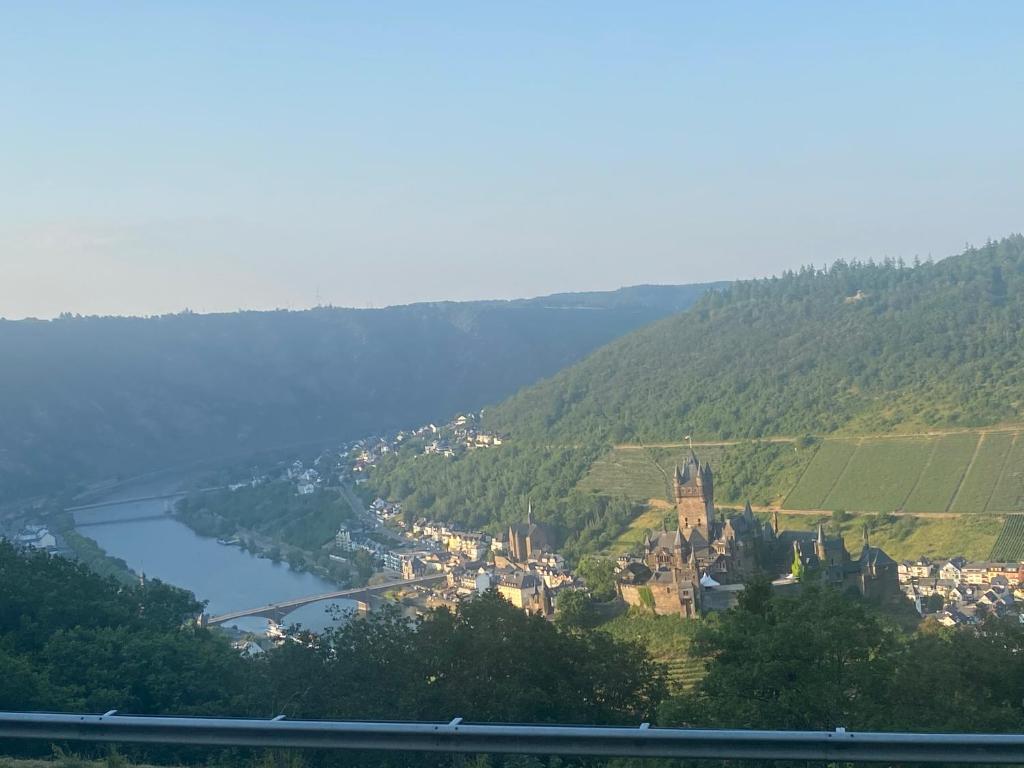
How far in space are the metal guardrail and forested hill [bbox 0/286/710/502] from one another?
236ft

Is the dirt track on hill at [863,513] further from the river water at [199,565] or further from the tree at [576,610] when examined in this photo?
the river water at [199,565]

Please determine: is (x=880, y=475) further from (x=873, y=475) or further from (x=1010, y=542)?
(x=1010, y=542)

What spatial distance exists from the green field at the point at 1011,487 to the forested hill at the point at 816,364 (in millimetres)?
4827

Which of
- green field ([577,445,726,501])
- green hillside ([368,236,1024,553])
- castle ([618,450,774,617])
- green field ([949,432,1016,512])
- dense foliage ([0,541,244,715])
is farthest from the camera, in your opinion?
green field ([577,445,726,501])

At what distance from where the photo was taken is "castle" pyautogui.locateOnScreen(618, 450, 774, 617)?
1057 inches

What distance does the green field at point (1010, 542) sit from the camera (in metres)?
35.8

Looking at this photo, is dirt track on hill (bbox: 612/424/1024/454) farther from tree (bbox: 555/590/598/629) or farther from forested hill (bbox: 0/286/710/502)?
Answer: forested hill (bbox: 0/286/710/502)

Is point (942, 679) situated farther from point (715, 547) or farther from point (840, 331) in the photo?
point (840, 331)

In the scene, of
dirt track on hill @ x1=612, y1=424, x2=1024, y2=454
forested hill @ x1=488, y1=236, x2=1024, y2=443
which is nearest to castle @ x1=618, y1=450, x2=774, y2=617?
dirt track on hill @ x1=612, y1=424, x2=1024, y2=454

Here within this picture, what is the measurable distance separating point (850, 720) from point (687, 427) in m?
52.4

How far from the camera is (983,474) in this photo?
1690 inches

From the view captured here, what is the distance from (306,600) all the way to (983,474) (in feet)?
88.8

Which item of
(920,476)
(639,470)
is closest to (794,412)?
(639,470)

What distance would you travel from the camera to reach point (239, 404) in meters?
106
